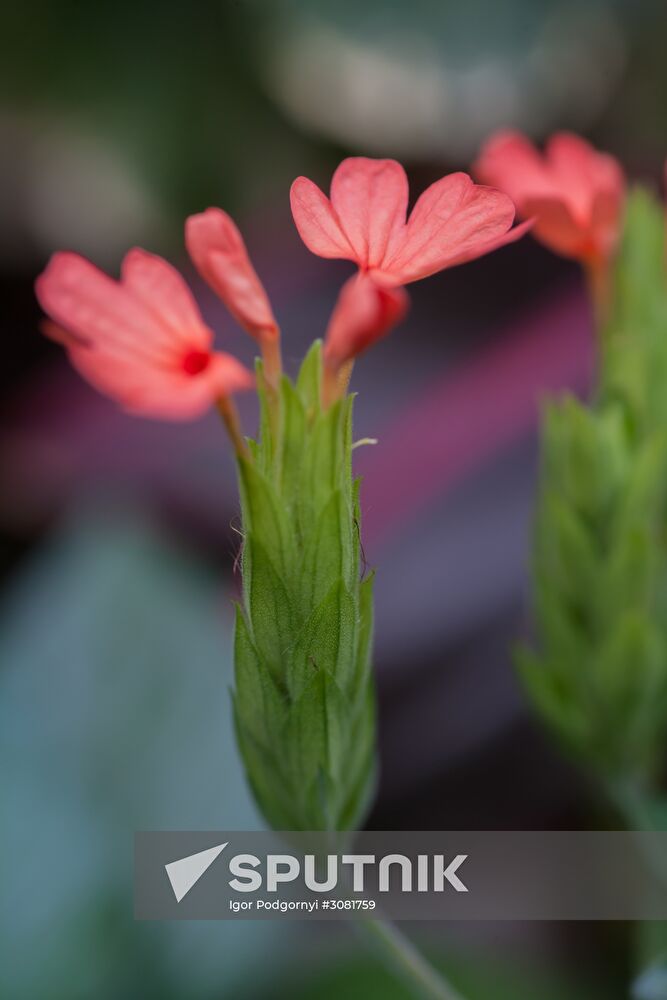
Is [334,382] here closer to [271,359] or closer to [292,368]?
[271,359]

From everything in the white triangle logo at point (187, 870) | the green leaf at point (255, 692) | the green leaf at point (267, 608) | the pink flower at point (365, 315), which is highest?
the pink flower at point (365, 315)

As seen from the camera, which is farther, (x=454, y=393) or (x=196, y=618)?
(x=454, y=393)

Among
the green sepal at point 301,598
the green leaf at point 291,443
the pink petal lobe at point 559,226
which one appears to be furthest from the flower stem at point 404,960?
the pink petal lobe at point 559,226

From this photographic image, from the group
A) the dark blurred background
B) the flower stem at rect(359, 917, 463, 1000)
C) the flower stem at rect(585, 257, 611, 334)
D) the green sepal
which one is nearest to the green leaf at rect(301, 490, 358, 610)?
the green sepal

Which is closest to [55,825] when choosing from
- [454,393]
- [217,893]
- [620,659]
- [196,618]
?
[196,618]

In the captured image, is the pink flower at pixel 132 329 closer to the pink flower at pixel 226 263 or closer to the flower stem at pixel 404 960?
the pink flower at pixel 226 263

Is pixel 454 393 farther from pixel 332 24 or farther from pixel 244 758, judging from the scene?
pixel 244 758

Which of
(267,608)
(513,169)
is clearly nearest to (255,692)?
(267,608)
